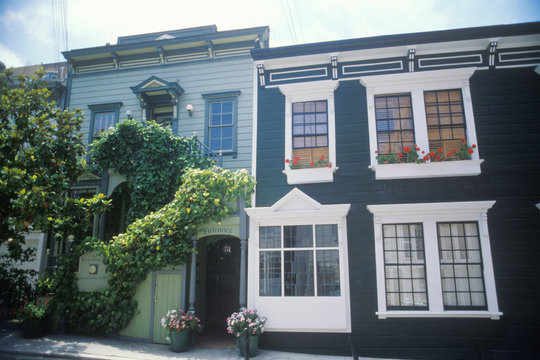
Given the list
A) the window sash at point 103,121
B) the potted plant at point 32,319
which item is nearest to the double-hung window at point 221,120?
the window sash at point 103,121

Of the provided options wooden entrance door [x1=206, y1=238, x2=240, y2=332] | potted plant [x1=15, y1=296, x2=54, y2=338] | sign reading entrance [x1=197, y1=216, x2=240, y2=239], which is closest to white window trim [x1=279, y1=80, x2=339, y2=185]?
sign reading entrance [x1=197, y1=216, x2=240, y2=239]

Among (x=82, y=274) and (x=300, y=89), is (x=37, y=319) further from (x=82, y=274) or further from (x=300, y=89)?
(x=300, y=89)

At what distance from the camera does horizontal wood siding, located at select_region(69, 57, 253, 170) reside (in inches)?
480

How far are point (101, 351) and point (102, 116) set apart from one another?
353 inches

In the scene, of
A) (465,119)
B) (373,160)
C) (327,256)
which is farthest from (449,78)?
(327,256)

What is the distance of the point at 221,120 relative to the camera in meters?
12.5

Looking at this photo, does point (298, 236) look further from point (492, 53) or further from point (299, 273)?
point (492, 53)

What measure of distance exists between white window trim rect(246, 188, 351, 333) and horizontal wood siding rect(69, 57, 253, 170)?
8.80ft

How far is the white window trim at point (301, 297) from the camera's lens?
880 centimetres

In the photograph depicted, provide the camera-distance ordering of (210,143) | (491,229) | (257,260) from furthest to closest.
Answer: (210,143), (257,260), (491,229)

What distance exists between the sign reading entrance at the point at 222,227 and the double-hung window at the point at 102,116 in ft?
21.9

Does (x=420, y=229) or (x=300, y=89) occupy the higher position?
(x=300, y=89)

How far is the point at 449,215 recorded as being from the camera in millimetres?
8961

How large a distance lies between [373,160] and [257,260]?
14.0 feet
